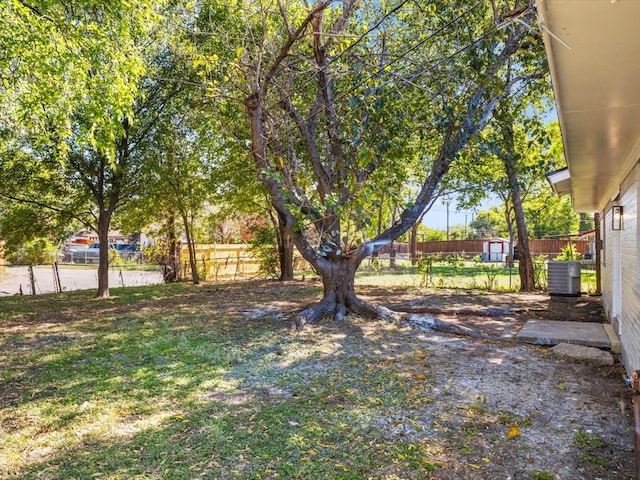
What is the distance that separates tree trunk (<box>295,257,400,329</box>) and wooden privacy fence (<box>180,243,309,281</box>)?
931cm

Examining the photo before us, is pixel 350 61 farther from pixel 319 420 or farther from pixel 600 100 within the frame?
pixel 319 420

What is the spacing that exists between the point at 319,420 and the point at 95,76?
5109mm

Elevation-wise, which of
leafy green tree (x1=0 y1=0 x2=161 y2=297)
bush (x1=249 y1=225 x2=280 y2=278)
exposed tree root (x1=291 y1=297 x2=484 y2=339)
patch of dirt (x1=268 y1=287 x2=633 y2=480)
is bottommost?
patch of dirt (x1=268 y1=287 x2=633 y2=480)

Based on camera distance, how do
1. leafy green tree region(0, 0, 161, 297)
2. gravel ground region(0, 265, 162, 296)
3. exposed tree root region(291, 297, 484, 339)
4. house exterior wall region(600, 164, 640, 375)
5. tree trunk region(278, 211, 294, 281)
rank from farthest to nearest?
tree trunk region(278, 211, 294, 281) < gravel ground region(0, 265, 162, 296) < exposed tree root region(291, 297, 484, 339) < leafy green tree region(0, 0, 161, 297) < house exterior wall region(600, 164, 640, 375)

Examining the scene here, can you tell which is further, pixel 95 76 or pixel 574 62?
pixel 95 76

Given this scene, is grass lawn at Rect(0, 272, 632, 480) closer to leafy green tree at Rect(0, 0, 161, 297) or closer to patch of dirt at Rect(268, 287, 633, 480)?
patch of dirt at Rect(268, 287, 633, 480)

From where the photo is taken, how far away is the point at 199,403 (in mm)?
3967

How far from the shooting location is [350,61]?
784cm

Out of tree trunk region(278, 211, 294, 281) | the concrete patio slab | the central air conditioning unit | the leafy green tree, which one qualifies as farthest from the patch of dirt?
tree trunk region(278, 211, 294, 281)

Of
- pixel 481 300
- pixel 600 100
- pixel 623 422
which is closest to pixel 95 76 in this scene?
pixel 600 100

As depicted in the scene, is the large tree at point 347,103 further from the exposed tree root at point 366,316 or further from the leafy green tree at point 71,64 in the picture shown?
the leafy green tree at point 71,64

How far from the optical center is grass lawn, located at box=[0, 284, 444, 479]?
2.90 meters

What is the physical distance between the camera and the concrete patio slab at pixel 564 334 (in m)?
6.11

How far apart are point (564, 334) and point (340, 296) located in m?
3.70
